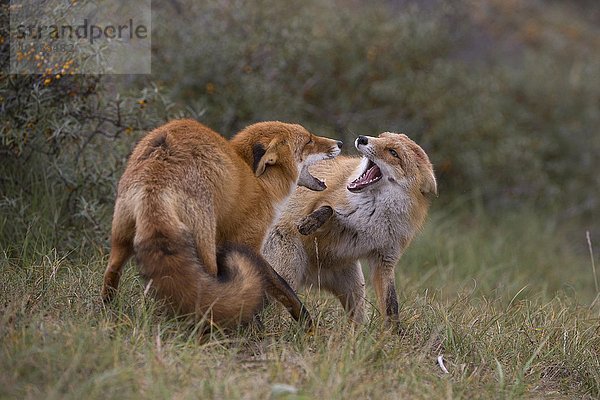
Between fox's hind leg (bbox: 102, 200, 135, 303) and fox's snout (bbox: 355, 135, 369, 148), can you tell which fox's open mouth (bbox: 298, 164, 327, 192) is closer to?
fox's snout (bbox: 355, 135, 369, 148)

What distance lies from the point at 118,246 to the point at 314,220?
71.1 inches

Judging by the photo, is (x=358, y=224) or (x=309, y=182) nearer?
(x=309, y=182)

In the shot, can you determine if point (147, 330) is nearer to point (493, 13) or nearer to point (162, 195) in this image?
point (162, 195)

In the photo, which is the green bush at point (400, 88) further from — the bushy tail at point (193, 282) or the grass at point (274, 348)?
the bushy tail at point (193, 282)

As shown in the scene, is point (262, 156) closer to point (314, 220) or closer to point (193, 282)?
point (314, 220)

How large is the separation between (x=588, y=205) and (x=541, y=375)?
7.72 m

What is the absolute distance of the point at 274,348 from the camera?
15.7 feet

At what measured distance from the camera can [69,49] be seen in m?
7.07

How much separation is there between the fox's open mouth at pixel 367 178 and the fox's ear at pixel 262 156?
0.99 metres

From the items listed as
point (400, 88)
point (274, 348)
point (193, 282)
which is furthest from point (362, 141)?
point (400, 88)

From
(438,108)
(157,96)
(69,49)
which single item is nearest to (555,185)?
(438,108)

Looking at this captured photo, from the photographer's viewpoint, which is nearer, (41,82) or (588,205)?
(41,82)

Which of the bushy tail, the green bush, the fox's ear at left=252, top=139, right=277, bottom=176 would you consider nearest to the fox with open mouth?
the fox's ear at left=252, top=139, right=277, bottom=176

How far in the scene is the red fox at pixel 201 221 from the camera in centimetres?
454
